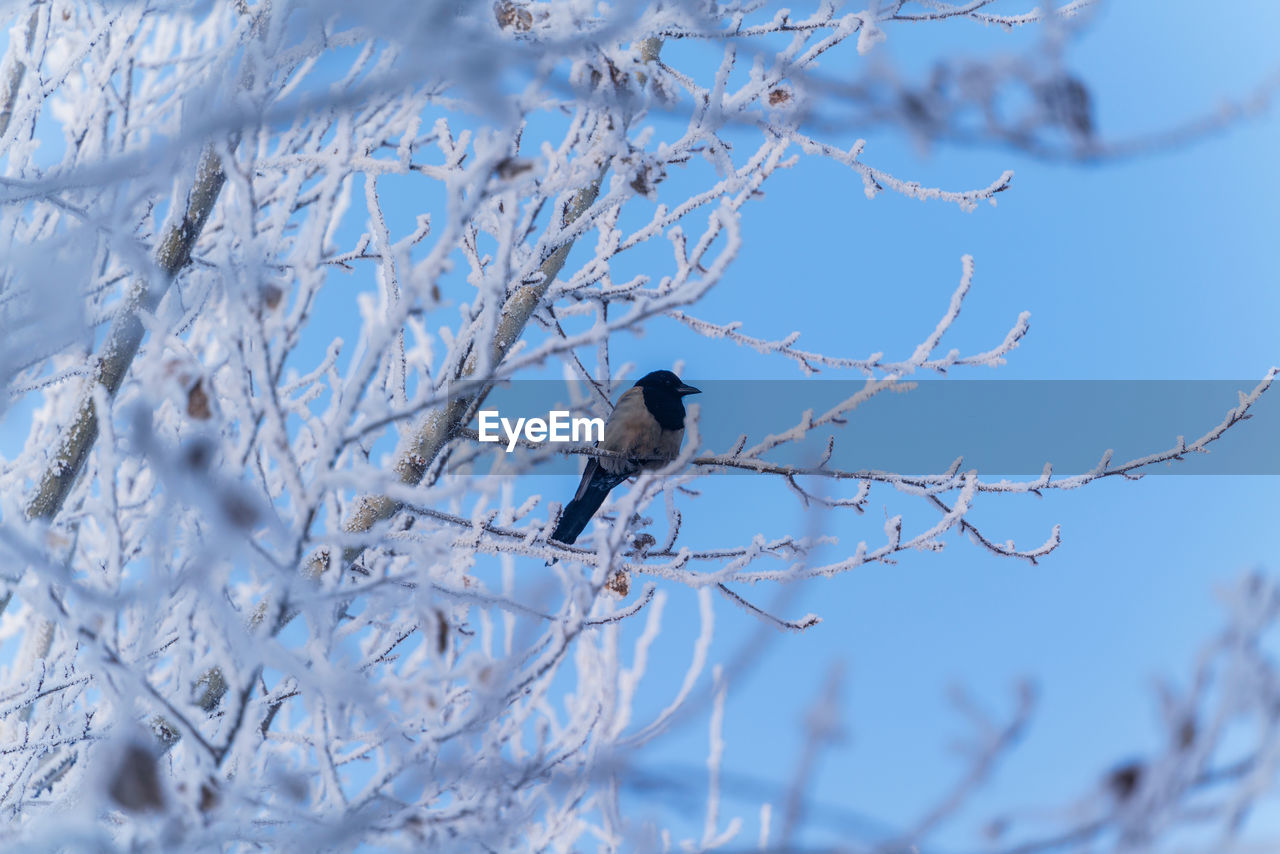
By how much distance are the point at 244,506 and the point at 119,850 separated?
0.63m

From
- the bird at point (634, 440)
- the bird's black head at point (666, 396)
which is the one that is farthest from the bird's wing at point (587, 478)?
the bird's black head at point (666, 396)

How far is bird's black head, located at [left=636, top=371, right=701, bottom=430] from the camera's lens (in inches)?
179

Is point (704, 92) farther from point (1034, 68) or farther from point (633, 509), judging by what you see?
point (633, 509)

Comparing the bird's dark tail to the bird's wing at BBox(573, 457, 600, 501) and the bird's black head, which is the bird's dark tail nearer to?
the bird's wing at BBox(573, 457, 600, 501)

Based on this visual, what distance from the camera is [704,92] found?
3.19 metres

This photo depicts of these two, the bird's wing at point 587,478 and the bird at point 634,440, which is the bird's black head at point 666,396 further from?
the bird's wing at point 587,478

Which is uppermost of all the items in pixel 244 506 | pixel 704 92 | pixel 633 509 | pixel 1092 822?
pixel 704 92

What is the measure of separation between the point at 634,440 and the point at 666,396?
39 centimetres

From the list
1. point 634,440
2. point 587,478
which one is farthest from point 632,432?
point 587,478

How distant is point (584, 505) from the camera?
419cm

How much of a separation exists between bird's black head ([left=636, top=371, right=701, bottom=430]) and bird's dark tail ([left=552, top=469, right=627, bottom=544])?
1.59 feet

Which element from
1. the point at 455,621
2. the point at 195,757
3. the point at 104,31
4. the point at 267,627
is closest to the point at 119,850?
the point at 195,757

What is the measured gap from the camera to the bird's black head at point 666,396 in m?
4.56

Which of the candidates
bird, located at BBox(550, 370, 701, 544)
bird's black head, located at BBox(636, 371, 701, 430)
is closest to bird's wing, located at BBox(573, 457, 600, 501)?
bird, located at BBox(550, 370, 701, 544)
